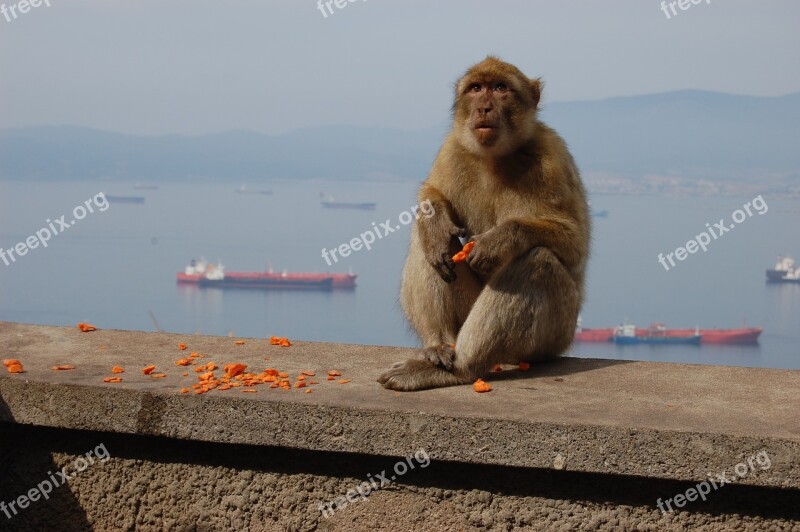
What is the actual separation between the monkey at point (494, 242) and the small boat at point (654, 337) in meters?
23.5

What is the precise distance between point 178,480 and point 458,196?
174 centimetres

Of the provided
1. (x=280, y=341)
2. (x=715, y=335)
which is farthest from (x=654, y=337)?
(x=280, y=341)

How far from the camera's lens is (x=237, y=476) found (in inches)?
155

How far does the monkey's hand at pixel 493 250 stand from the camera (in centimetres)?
420

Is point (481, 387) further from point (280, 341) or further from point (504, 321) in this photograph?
point (280, 341)

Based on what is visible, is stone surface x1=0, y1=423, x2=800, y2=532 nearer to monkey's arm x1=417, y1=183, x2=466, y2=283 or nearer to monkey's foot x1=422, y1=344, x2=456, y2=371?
monkey's foot x1=422, y1=344, x2=456, y2=371

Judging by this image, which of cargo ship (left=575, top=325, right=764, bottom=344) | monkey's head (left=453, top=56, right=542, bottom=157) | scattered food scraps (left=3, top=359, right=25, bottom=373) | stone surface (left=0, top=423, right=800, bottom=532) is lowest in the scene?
cargo ship (left=575, top=325, right=764, bottom=344)

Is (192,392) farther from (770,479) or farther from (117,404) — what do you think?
(770,479)

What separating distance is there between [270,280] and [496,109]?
96.5 ft

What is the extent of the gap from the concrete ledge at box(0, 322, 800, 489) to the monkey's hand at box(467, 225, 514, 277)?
19.7 inches

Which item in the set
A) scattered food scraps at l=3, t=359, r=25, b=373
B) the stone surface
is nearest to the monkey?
the stone surface

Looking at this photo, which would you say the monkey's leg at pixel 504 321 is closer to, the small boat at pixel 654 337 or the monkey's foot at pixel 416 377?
the monkey's foot at pixel 416 377

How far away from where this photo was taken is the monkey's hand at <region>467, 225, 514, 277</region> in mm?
4199

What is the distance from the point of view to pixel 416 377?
4176 millimetres
